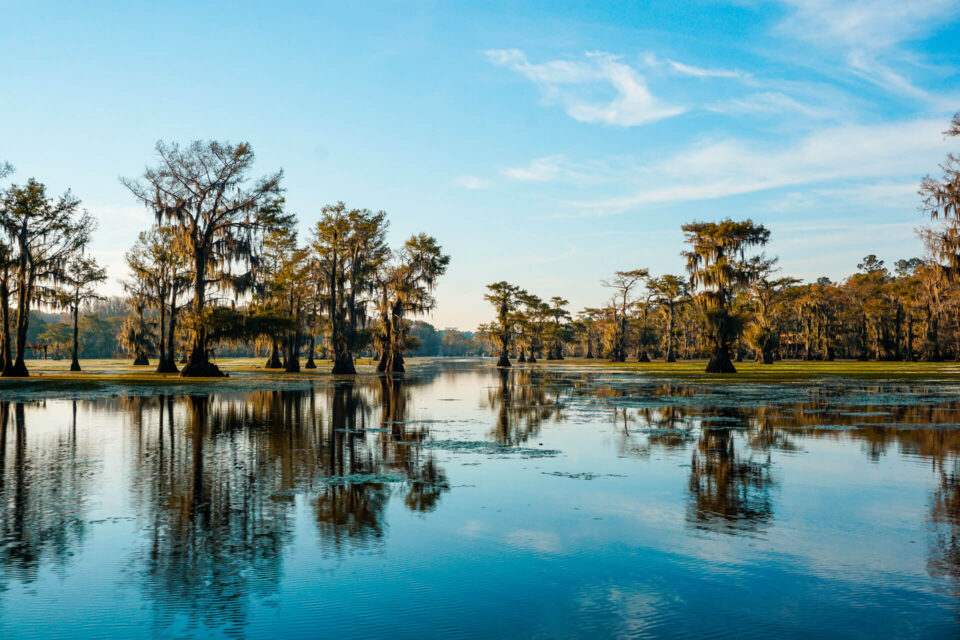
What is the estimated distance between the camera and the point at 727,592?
5.41m

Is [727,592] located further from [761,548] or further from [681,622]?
[761,548]

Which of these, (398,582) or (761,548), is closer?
(398,582)

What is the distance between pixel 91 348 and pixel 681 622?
528 ft

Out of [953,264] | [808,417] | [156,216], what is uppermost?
[156,216]

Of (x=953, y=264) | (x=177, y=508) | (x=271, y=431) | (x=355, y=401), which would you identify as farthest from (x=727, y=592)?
(x=953, y=264)

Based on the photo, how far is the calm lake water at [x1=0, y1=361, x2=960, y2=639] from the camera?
4973 mm

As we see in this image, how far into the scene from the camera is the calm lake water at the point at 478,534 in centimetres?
497

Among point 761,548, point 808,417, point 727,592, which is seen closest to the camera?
point 727,592

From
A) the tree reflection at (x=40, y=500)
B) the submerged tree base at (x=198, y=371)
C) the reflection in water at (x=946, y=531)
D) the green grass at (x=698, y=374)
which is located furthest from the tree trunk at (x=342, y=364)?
the reflection in water at (x=946, y=531)

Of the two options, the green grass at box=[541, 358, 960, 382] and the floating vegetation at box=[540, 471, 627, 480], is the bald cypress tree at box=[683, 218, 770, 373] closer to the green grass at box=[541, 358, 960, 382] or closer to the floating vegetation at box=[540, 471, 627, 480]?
the green grass at box=[541, 358, 960, 382]

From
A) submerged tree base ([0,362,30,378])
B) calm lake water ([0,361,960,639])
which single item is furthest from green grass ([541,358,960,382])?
submerged tree base ([0,362,30,378])

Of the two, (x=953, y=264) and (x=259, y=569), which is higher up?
(x=953, y=264)

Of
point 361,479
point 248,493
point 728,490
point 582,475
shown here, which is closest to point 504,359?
point 582,475

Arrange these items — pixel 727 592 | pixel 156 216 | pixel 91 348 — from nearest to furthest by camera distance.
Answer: pixel 727 592 < pixel 156 216 < pixel 91 348
